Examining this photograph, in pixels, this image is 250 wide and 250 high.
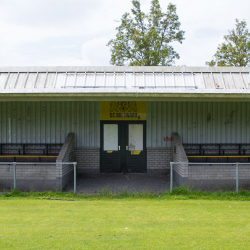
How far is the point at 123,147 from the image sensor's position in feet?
38.2

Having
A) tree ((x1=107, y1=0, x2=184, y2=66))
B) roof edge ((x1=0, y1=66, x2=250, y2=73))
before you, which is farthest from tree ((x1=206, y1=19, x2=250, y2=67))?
roof edge ((x1=0, y1=66, x2=250, y2=73))

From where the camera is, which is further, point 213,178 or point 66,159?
point 66,159

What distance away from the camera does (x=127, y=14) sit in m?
32.8

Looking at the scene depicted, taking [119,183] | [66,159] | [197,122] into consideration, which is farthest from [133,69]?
[119,183]

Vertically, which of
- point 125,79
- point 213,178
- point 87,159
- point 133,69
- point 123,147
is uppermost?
point 133,69

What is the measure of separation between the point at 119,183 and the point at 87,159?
236cm

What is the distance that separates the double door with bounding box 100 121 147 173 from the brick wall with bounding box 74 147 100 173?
0.24m

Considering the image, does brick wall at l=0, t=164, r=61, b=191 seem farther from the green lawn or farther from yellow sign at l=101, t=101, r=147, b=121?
yellow sign at l=101, t=101, r=147, b=121

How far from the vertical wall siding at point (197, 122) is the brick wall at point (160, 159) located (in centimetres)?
31

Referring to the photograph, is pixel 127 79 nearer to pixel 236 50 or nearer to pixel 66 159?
pixel 66 159

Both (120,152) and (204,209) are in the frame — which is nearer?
(204,209)

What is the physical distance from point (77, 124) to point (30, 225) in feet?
22.2

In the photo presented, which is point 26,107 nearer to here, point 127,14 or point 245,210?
point 245,210

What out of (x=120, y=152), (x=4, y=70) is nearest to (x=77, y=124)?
(x=120, y=152)
